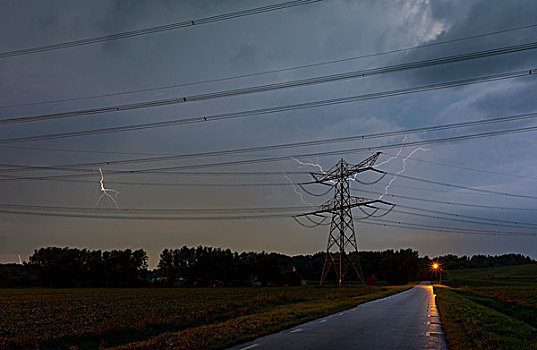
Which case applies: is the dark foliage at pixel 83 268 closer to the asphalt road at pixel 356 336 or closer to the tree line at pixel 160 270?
the tree line at pixel 160 270

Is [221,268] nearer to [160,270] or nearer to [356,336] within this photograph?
[160,270]

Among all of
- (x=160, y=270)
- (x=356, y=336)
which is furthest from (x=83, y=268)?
(x=356, y=336)

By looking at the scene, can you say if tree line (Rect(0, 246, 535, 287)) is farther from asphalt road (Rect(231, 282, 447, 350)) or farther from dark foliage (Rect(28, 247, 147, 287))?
asphalt road (Rect(231, 282, 447, 350))

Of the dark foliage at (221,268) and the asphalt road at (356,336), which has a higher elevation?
the dark foliage at (221,268)

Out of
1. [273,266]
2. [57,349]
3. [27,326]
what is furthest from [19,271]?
[57,349]

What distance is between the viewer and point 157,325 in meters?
22.9

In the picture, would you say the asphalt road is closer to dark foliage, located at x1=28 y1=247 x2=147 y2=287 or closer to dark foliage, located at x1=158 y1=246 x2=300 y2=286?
dark foliage, located at x1=158 y1=246 x2=300 y2=286

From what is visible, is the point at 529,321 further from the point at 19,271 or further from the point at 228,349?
the point at 19,271

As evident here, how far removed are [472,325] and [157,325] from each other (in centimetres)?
→ 1499

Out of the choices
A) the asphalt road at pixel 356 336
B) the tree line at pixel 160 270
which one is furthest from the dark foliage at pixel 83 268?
the asphalt road at pixel 356 336

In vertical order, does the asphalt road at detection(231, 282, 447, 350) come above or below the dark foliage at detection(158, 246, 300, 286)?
below

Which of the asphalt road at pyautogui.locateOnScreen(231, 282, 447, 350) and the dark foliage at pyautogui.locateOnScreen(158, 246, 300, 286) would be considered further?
the dark foliage at pyautogui.locateOnScreen(158, 246, 300, 286)

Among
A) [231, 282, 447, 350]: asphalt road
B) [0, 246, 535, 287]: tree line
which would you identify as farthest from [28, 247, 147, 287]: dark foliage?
[231, 282, 447, 350]: asphalt road

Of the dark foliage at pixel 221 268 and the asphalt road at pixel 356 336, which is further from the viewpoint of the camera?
the dark foliage at pixel 221 268
